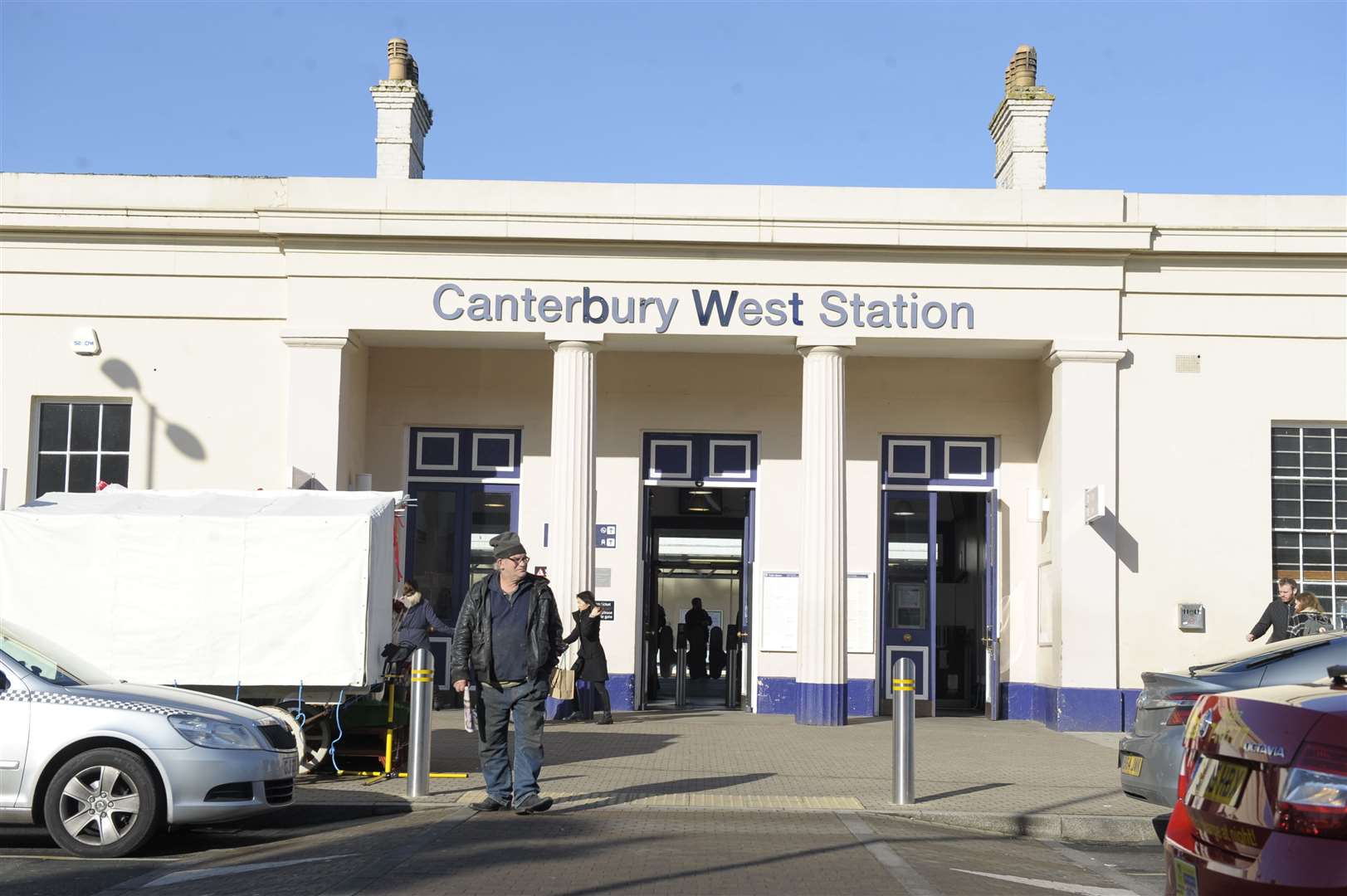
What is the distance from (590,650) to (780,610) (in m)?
3.29

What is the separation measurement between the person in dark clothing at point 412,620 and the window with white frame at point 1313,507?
11.1m

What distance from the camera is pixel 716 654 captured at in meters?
23.4

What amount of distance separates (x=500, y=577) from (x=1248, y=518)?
1196cm

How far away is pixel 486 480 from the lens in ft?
69.9

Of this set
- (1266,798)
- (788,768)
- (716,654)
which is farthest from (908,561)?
(1266,798)

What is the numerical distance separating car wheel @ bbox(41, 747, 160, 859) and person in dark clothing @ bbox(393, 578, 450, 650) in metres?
6.41

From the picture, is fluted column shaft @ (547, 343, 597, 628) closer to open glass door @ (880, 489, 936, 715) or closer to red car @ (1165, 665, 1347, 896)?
open glass door @ (880, 489, 936, 715)

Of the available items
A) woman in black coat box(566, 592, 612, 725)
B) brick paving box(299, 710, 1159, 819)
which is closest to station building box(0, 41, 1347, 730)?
woman in black coat box(566, 592, 612, 725)

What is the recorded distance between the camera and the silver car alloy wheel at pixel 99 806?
9398 millimetres

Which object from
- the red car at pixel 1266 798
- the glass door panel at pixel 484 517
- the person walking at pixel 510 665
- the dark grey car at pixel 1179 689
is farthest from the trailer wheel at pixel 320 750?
the red car at pixel 1266 798

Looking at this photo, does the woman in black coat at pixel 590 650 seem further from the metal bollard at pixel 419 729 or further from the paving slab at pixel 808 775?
the metal bollard at pixel 419 729

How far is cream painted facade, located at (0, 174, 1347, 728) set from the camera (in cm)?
1933

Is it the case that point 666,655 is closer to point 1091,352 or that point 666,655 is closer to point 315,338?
point 315,338

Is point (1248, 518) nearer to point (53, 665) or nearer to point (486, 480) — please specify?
point (486, 480)
